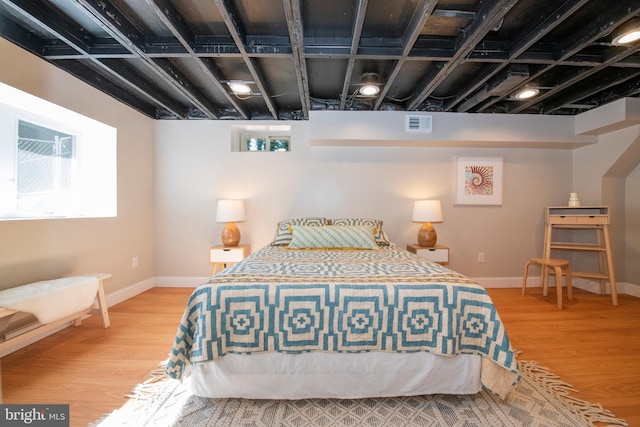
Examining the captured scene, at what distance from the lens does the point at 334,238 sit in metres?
2.56

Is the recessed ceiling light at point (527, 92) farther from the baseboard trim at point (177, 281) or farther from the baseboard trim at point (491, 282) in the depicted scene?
the baseboard trim at point (177, 281)

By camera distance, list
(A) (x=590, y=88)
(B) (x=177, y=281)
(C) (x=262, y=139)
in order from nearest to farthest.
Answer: (A) (x=590, y=88) → (B) (x=177, y=281) → (C) (x=262, y=139)

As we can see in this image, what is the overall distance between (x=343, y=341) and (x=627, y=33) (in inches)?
104

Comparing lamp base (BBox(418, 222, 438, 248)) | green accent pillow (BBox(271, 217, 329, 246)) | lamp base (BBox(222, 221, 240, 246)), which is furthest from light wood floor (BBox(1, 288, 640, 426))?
green accent pillow (BBox(271, 217, 329, 246))

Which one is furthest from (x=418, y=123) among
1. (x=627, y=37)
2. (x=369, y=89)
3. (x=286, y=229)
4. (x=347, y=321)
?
(x=347, y=321)

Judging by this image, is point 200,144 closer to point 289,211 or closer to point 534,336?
point 289,211

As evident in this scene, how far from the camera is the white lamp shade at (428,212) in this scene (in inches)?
119

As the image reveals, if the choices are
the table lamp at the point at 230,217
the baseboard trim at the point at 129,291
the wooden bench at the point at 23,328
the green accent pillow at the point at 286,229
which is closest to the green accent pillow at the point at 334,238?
the green accent pillow at the point at 286,229

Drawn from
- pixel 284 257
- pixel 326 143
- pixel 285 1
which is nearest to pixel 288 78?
pixel 326 143

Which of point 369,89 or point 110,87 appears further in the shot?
point 110,87

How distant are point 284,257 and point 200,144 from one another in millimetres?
2214

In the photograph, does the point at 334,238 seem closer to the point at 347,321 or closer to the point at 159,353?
the point at 347,321

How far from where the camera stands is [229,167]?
337 cm

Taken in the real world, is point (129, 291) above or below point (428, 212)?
below
